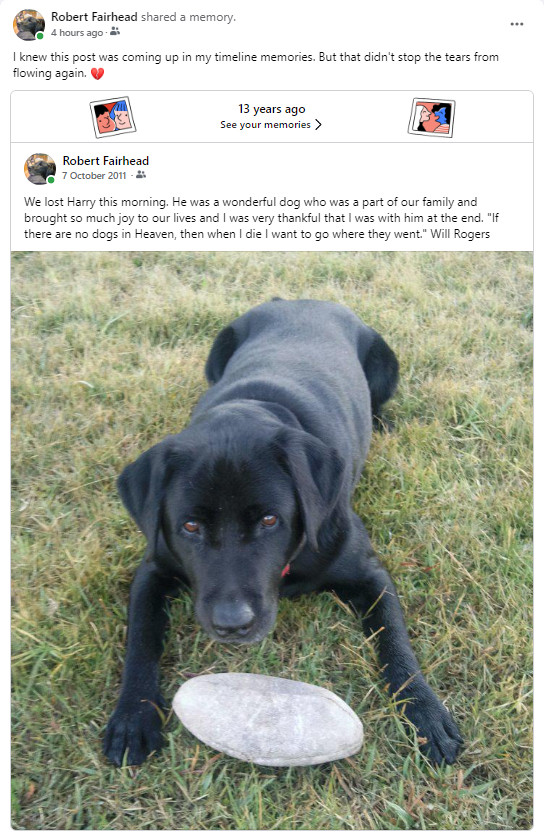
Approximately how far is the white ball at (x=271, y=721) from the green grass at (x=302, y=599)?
122 millimetres

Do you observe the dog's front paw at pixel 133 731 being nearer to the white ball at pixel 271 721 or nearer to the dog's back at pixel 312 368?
the white ball at pixel 271 721

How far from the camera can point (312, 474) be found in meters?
Result: 2.45

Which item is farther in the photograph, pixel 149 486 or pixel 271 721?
pixel 149 486

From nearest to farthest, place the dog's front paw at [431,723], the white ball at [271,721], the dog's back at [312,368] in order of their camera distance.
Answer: the white ball at [271,721]
the dog's front paw at [431,723]
the dog's back at [312,368]

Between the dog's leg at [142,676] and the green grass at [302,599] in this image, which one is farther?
the dog's leg at [142,676]

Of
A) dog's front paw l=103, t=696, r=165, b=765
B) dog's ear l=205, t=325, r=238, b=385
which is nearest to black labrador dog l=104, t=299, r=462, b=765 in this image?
dog's front paw l=103, t=696, r=165, b=765

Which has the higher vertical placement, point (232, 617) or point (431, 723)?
point (232, 617)

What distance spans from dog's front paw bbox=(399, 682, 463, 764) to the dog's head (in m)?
0.62
